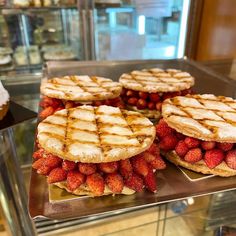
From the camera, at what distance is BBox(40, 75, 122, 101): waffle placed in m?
1.31

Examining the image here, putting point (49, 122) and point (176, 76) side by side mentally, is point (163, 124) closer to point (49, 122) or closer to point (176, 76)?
point (49, 122)

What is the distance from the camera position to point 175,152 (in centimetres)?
106

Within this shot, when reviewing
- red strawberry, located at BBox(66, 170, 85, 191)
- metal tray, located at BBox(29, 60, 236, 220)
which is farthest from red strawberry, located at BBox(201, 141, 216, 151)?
red strawberry, located at BBox(66, 170, 85, 191)

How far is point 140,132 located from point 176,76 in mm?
843

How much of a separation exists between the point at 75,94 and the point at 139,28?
172 cm

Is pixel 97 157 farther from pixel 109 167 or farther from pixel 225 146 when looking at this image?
pixel 225 146

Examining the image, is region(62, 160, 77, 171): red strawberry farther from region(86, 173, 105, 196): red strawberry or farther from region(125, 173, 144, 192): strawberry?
region(125, 173, 144, 192): strawberry

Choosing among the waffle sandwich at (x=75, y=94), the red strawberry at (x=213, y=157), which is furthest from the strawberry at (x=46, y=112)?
the red strawberry at (x=213, y=157)

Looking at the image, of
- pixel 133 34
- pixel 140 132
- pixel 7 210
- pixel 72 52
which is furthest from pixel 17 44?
pixel 140 132

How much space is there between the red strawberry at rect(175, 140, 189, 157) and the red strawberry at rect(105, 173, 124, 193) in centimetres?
28

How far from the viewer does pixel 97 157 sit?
81 centimetres

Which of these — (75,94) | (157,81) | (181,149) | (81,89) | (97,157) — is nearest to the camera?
(97,157)

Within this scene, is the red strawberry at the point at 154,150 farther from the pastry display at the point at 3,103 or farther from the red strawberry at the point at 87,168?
the pastry display at the point at 3,103

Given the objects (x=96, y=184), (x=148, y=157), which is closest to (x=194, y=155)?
(x=148, y=157)
